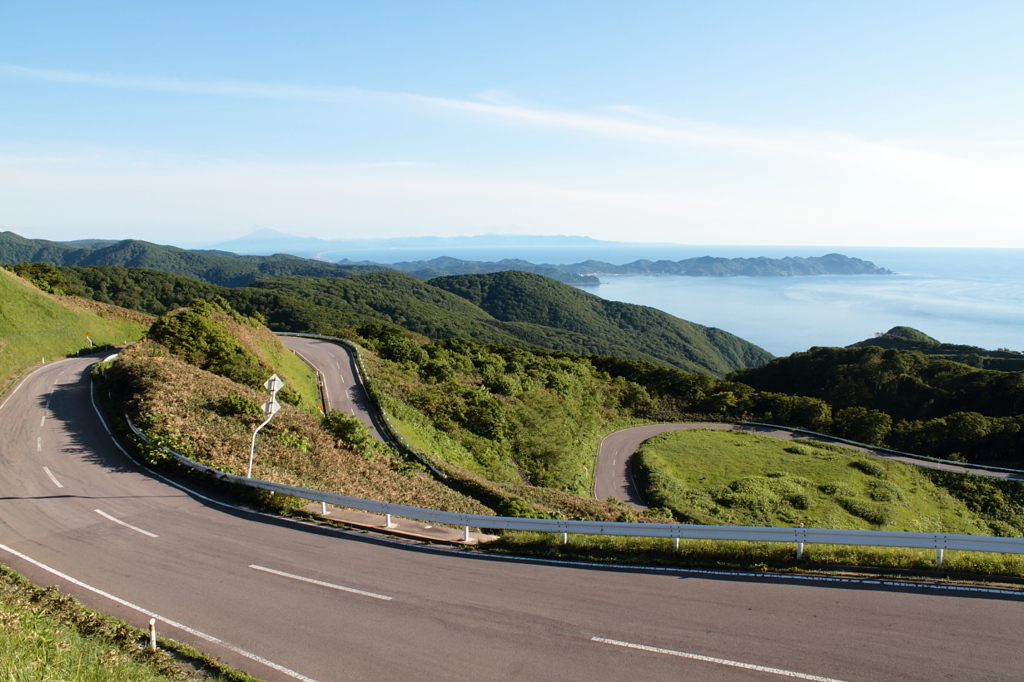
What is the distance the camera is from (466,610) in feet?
32.8

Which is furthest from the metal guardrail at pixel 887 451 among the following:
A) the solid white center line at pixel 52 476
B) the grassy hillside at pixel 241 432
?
the solid white center line at pixel 52 476

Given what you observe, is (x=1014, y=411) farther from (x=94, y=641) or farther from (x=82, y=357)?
(x=82, y=357)

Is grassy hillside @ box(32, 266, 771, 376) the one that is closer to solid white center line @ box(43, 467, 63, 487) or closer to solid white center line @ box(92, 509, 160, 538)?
solid white center line @ box(43, 467, 63, 487)

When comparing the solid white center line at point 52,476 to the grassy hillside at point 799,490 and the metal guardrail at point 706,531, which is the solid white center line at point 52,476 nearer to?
the metal guardrail at point 706,531

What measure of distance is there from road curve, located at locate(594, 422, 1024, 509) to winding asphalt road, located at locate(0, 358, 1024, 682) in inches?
876

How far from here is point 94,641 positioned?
28.0 feet

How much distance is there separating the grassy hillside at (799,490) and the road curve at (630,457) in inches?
43.4

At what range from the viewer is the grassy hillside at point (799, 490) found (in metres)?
30.2

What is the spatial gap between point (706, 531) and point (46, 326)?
46.3m

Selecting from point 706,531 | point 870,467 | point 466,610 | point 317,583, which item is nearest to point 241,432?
point 317,583

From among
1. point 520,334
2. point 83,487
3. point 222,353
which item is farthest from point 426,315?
point 83,487

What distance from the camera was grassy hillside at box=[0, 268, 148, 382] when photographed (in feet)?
111

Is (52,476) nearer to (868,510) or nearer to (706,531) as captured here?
(706,531)

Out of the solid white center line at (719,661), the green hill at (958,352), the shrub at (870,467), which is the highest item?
the solid white center line at (719,661)
